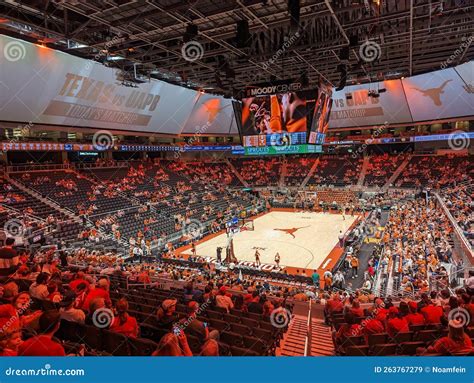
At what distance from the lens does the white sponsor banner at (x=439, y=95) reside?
32.0 meters

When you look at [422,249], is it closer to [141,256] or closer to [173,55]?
[141,256]

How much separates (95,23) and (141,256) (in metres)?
12.8

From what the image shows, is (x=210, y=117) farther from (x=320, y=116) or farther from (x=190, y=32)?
(x=190, y=32)

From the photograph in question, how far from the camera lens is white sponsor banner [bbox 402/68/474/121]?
3203 cm
